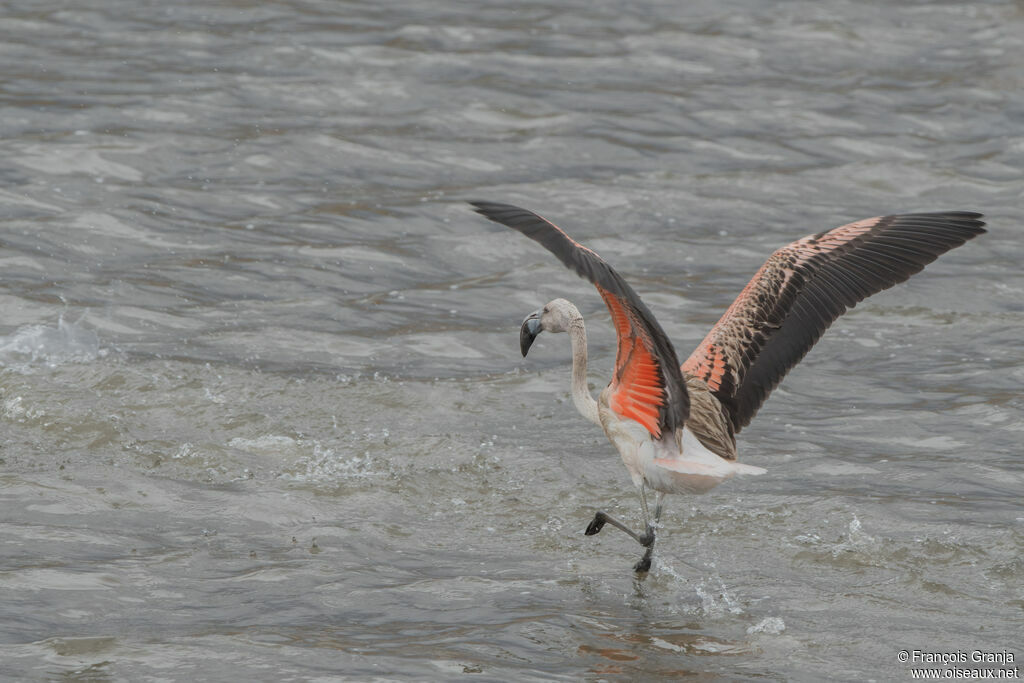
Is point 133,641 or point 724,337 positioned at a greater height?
point 724,337

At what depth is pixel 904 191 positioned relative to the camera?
44.9 feet

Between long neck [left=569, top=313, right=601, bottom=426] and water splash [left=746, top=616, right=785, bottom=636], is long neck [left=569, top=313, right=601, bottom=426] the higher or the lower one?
the higher one

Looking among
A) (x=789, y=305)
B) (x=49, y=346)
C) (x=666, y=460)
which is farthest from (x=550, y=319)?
(x=49, y=346)

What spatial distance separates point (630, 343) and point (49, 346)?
4870 mm

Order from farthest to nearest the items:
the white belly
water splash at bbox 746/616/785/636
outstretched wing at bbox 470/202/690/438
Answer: the white belly
water splash at bbox 746/616/785/636
outstretched wing at bbox 470/202/690/438

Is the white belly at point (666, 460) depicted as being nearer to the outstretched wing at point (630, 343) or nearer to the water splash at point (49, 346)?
the outstretched wing at point (630, 343)

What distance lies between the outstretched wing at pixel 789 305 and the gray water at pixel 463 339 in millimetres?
888

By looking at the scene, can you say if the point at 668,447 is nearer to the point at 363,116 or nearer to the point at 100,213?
the point at 100,213

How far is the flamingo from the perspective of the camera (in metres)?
6.89

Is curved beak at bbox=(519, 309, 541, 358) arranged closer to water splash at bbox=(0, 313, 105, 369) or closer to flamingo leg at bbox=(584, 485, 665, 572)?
flamingo leg at bbox=(584, 485, 665, 572)

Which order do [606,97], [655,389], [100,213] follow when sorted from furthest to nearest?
[606,97]
[100,213]
[655,389]

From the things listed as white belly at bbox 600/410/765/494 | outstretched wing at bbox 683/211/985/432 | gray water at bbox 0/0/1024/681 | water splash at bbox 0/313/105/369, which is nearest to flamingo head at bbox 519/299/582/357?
white belly at bbox 600/410/765/494

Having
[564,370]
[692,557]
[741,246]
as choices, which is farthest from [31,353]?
[741,246]

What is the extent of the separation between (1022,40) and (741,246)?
731 centimetres
